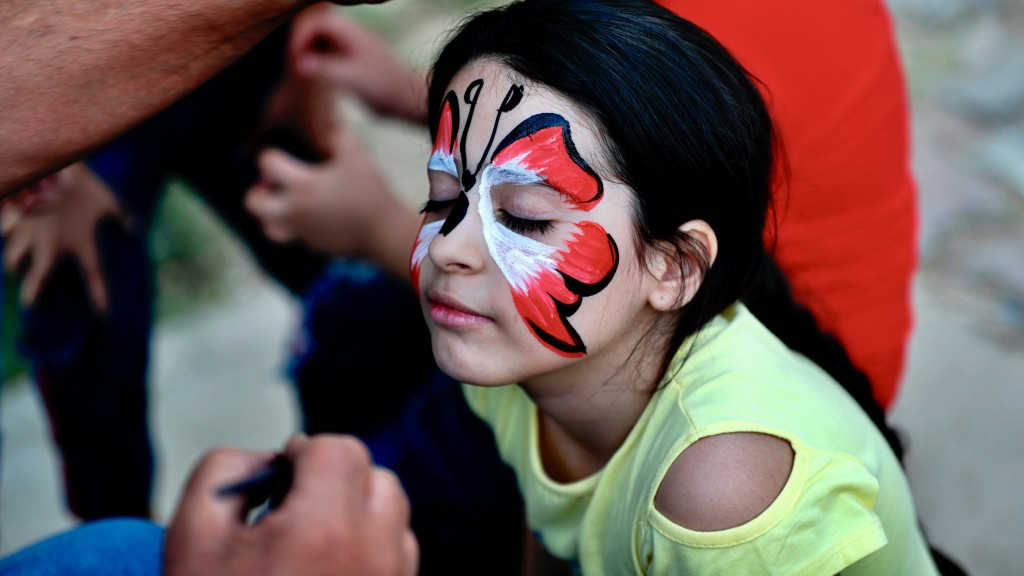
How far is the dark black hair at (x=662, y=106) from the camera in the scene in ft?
3.91

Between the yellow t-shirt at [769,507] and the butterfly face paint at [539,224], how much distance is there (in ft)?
0.63

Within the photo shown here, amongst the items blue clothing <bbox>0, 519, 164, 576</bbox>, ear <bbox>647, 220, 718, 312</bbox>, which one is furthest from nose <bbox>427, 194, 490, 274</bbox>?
blue clothing <bbox>0, 519, 164, 576</bbox>

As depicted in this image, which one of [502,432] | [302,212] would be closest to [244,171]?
[302,212]

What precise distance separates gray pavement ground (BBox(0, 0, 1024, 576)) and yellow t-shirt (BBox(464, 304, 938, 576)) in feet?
3.06

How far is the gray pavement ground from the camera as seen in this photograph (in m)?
2.32

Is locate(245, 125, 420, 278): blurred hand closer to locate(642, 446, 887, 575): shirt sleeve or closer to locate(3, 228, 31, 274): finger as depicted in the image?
locate(3, 228, 31, 274): finger

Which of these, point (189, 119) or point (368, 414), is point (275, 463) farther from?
point (189, 119)

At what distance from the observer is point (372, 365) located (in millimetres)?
2256

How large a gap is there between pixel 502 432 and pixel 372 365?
70cm

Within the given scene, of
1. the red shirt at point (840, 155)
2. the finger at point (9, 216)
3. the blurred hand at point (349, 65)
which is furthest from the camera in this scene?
the blurred hand at point (349, 65)

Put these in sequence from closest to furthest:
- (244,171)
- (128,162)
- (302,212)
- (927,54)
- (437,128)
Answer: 1. (437,128)
2. (302,212)
3. (128,162)
4. (244,171)
5. (927,54)

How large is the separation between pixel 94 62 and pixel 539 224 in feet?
2.19

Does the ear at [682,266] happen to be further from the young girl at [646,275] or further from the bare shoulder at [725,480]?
the bare shoulder at [725,480]

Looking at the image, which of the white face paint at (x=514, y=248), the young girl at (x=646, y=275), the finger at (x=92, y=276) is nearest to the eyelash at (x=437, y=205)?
the young girl at (x=646, y=275)
